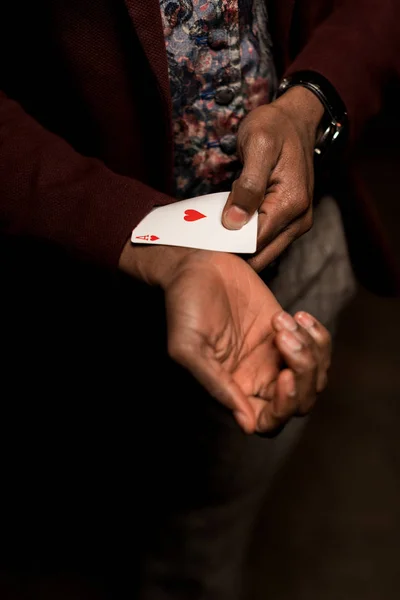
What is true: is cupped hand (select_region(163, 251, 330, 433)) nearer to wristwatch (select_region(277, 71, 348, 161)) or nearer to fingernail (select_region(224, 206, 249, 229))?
fingernail (select_region(224, 206, 249, 229))

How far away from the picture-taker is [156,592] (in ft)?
4.40

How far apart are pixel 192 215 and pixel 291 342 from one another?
222 mm

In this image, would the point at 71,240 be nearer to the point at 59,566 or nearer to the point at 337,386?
the point at 59,566

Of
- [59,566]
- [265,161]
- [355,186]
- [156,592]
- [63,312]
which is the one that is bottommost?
[59,566]

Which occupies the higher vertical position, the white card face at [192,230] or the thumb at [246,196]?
the thumb at [246,196]

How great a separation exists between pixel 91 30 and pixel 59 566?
127 centimetres

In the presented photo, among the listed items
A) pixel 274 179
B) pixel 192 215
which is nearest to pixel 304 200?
pixel 274 179

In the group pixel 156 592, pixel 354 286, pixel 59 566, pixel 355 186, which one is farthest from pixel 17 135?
pixel 59 566

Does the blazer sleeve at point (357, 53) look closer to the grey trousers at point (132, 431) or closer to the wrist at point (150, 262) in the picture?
the grey trousers at point (132, 431)

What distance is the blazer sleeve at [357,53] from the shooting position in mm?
991

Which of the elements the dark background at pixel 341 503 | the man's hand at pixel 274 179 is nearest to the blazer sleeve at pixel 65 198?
the man's hand at pixel 274 179

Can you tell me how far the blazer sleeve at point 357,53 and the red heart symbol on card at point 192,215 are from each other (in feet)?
1.07

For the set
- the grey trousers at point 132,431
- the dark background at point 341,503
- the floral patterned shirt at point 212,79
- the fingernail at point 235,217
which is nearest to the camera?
the fingernail at point 235,217

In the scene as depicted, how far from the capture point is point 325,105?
3.22ft
